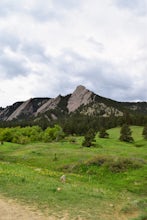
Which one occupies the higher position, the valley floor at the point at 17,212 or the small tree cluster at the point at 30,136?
the small tree cluster at the point at 30,136


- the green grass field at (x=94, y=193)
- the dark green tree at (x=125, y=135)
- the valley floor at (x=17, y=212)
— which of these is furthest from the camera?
the dark green tree at (x=125, y=135)

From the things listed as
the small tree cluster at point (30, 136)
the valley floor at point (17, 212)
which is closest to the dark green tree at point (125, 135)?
the small tree cluster at point (30, 136)

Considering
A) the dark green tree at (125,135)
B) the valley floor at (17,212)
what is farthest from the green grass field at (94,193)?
the dark green tree at (125,135)

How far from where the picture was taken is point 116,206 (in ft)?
60.5

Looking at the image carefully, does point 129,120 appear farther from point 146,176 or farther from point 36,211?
point 36,211

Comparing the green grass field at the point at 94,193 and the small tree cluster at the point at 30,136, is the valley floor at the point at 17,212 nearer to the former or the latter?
the green grass field at the point at 94,193

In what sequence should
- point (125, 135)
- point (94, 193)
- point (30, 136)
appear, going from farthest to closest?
1. point (30, 136)
2. point (125, 135)
3. point (94, 193)

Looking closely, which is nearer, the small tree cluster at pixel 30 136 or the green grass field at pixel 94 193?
the green grass field at pixel 94 193

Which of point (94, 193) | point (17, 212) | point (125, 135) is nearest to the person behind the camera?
point (17, 212)

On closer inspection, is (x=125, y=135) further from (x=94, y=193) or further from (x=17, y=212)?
(x=17, y=212)

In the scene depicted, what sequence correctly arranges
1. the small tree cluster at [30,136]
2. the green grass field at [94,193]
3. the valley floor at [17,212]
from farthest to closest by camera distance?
the small tree cluster at [30,136] → the green grass field at [94,193] → the valley floor at [17,212]

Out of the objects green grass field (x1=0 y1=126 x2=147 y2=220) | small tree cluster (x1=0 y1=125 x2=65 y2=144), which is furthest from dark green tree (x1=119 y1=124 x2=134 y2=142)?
green grass field (x1=0 y1=126 x2=147 y2=220)

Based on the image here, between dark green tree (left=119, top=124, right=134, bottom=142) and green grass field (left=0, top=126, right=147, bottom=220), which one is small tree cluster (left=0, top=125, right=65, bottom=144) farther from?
green grass field (left=0, top=126, right=147, bottom=220)

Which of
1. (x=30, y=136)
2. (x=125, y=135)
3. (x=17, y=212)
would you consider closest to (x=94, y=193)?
(x=17, y=212)
